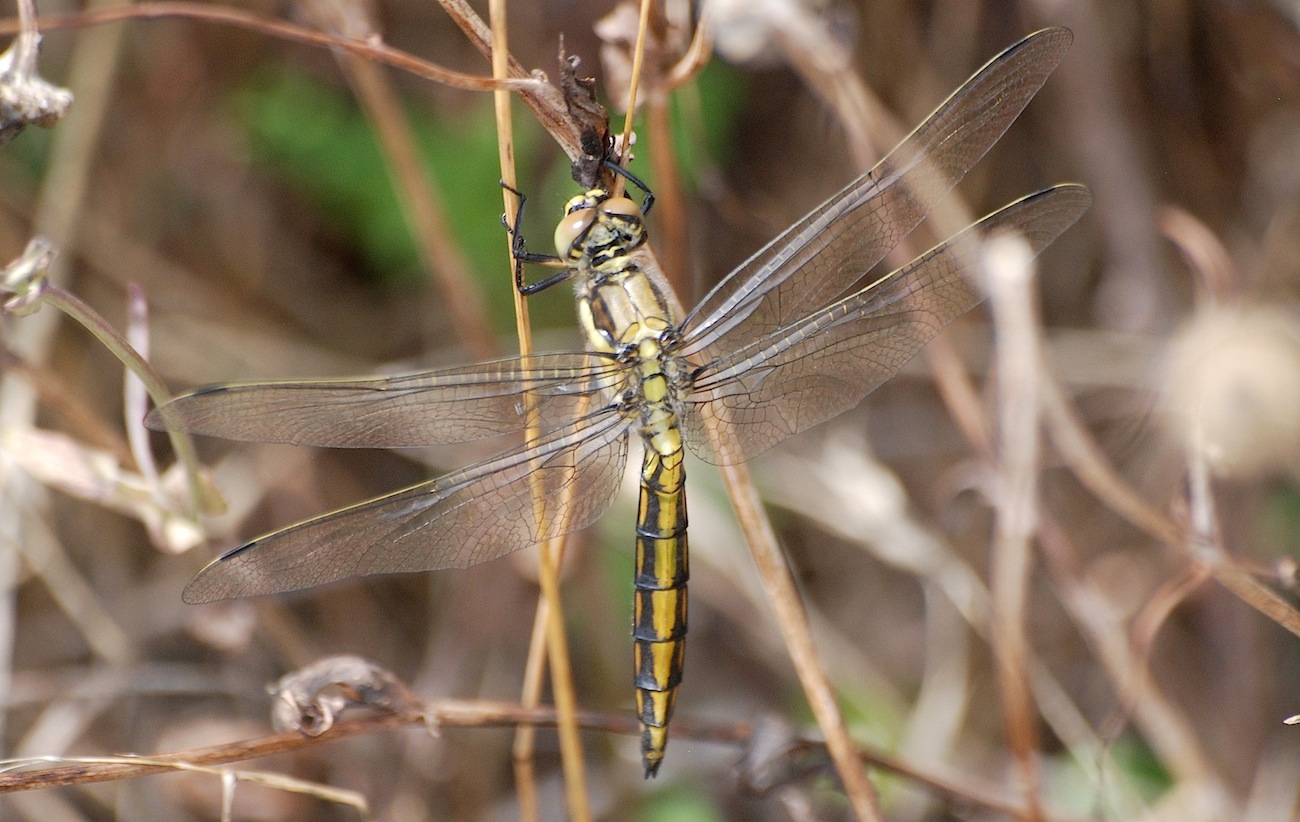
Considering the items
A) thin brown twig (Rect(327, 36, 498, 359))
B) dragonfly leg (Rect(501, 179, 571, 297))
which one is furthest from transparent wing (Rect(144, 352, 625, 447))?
thin brown twig (Rect(327, 36, 498, 359))

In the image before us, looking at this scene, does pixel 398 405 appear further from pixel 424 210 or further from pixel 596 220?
pixel 424 210

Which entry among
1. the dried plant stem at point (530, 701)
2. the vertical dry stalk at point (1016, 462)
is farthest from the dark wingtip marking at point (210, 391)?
the vertical dry stalk at point (1016, 462)

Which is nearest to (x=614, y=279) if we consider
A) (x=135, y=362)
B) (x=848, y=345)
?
(x=848, y=345)

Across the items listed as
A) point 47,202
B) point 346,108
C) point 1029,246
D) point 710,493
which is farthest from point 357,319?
point 1029,246

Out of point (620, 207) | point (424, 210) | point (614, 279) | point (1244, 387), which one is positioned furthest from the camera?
point (1244, 387)

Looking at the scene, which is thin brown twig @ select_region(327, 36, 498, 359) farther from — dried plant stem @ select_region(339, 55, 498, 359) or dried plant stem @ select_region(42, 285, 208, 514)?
dried plant stem @ select_region(42, 285, 208, 514)

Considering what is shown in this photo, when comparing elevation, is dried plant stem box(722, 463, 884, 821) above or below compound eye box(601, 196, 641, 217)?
below
